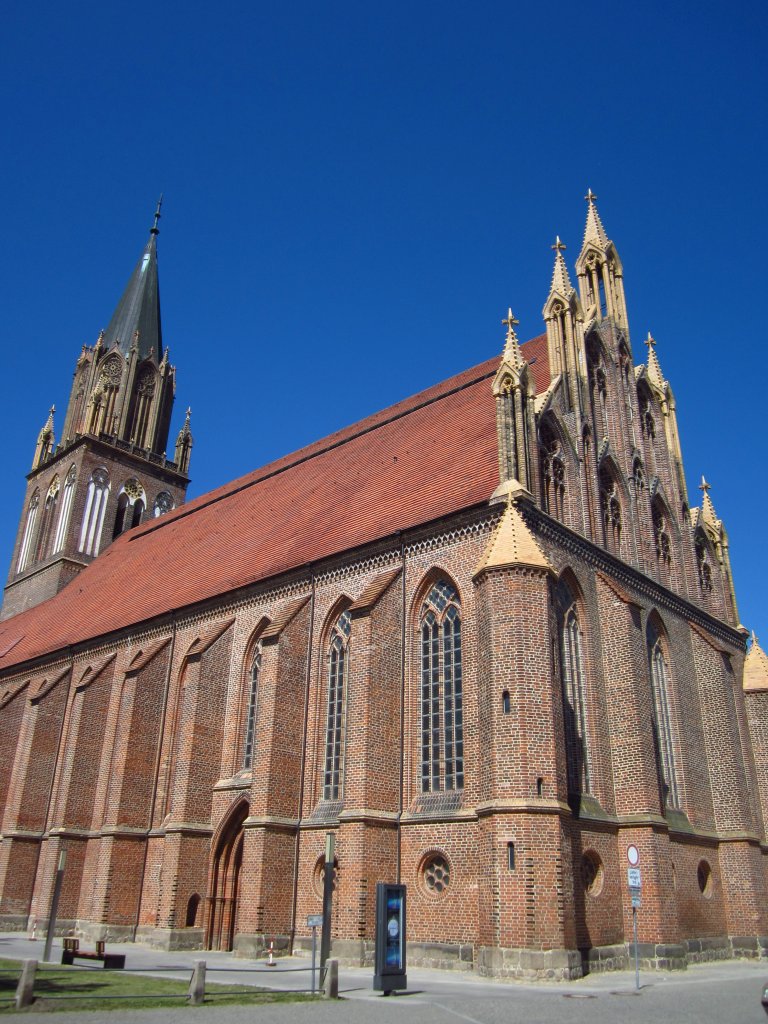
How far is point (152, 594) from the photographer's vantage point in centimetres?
3194

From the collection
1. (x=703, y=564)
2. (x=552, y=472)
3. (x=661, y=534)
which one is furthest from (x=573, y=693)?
(x=703, y=564)

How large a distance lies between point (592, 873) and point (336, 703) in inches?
286

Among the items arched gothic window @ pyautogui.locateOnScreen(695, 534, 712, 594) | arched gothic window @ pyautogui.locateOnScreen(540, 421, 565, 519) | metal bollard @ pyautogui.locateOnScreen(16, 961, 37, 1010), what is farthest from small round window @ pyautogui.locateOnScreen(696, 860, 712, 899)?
metal bollard @ pyautogui.locateOnScreen(16, 961, 37, 1010)

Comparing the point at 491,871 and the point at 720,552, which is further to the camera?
the point at 720,552

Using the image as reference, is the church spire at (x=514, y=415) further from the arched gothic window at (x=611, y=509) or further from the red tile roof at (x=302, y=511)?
the arched gothic window at (x=611, y=509)

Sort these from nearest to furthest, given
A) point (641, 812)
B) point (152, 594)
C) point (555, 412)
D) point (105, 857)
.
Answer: point (641, 812)
point (555, 412)
point (105, 857)
point (152, 594)

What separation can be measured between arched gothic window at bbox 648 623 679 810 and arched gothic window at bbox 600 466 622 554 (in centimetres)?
250

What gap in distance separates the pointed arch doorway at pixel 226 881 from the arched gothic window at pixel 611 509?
1184 centimetres

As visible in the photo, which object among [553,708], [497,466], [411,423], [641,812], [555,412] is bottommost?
[641,812]

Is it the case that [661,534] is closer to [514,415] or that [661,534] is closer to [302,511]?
Result: [514,415]

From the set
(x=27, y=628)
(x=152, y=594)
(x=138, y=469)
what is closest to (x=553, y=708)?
(x=152, y=594)

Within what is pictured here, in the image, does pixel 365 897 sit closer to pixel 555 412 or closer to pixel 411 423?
pixel 555 412

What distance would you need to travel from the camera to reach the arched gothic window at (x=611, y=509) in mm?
24094

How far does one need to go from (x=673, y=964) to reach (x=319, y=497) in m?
16.7
